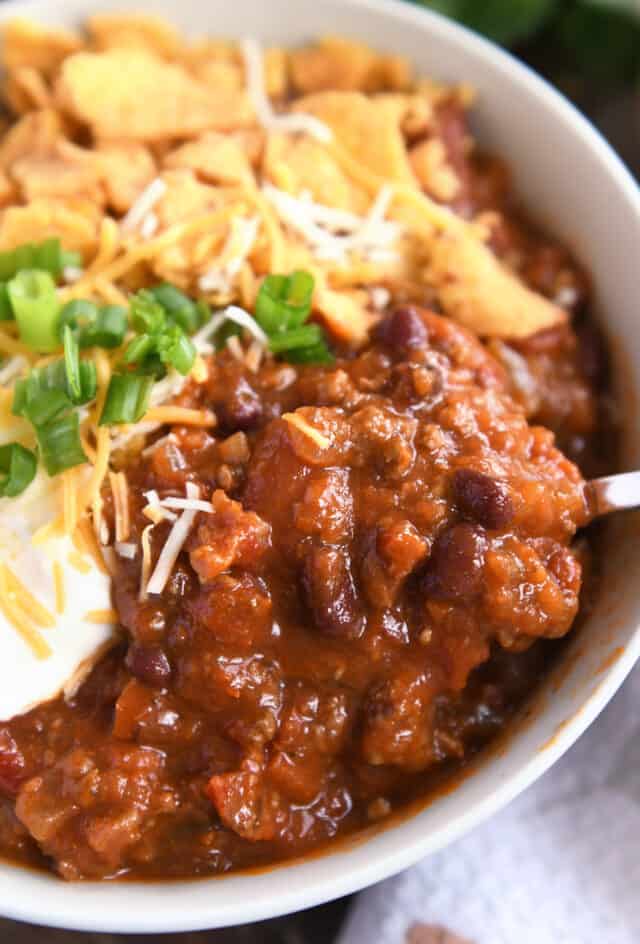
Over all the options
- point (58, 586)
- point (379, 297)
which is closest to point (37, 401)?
point (58, 586)

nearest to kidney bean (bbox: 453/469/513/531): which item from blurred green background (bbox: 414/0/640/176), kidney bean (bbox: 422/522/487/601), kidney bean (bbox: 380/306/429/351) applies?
kidney bean (bbox: 422/522/487/601)

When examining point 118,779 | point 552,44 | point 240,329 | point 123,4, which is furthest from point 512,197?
point 118,779

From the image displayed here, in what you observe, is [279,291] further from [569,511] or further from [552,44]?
[552,44]

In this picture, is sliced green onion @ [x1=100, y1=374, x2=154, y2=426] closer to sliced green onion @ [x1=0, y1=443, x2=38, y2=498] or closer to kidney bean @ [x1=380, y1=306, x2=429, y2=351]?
sliced green onion @ [x1=0, y1=443, x2=38, y2=498]

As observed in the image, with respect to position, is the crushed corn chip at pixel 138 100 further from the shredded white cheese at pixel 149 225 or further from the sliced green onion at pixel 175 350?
the sliced green onion at pixel 175 350

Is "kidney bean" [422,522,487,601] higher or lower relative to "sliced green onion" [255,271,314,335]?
lower
